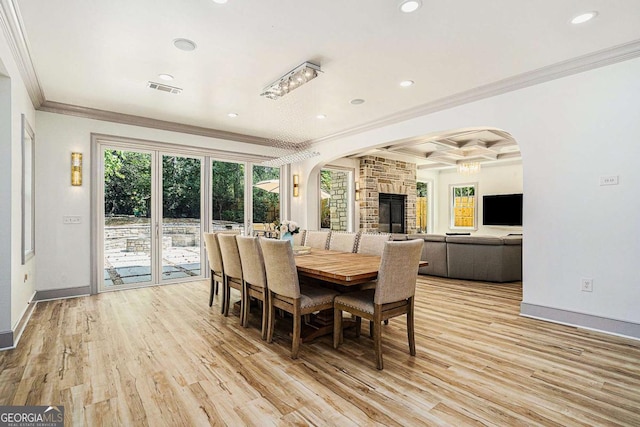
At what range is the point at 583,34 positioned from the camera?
271 centimetres

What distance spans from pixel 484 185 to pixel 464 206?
2.72 ft

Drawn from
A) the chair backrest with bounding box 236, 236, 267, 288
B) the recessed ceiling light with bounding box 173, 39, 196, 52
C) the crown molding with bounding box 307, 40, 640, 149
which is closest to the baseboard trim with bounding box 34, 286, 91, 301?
the chair backrest with bounding box 236, 236, 267, 288

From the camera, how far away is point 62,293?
14.5 feet

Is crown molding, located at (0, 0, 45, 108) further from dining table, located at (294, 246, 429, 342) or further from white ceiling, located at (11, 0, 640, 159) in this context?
dining table, located at (294, 246, 429, 342)

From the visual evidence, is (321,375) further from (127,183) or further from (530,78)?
(127,183)

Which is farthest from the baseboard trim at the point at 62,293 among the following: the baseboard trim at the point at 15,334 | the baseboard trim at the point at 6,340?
the baseboard trim at the point at 6,340

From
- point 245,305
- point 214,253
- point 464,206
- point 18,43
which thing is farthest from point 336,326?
point 464,206

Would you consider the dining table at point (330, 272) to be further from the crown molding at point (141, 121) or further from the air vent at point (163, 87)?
the crown molding at point (141, 121)

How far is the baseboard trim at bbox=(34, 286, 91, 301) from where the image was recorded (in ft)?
14.0

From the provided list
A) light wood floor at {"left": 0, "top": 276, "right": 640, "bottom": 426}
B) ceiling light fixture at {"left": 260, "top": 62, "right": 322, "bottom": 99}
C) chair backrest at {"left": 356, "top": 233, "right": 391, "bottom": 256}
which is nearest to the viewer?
light wood floor at {"left": 0, "top": 276, "right": 640, "bottom": 426}

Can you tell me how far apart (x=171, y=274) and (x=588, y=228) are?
5640 millimetres

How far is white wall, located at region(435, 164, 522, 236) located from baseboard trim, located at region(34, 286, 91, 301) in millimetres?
8853

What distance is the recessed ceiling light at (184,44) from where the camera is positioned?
2.82m

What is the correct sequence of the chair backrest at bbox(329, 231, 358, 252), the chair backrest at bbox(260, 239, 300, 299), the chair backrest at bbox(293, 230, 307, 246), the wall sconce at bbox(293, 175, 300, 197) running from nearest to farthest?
the chair backrest at bbox(260, 239, 300, 299), the chair backrest at bbox(329, 231, 358, 252), the chair backrest at bbox(293, 230, 307, 246), the wall sconce at bbox(293, 175, 300, 197)
